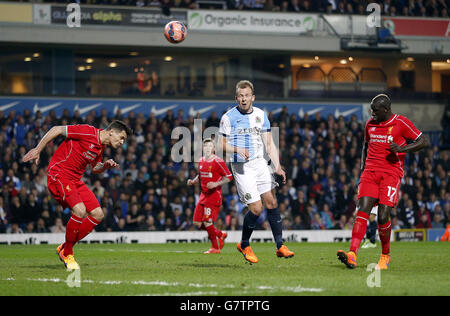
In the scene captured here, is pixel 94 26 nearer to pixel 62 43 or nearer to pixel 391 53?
pixel 62 43

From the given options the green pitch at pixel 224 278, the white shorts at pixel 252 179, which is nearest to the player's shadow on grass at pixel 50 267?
the green pitch at pixel 224 278

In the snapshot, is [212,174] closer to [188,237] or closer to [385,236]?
[188,237]

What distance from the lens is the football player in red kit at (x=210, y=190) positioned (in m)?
16.2

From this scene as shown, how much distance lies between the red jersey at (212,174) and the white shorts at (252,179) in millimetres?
4798

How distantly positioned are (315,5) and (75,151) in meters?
23.5

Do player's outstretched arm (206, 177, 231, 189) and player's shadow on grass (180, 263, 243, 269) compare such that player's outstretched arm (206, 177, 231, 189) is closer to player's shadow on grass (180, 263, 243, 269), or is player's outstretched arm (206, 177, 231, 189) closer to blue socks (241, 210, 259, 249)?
blue socks (241, 210, 259, 249)

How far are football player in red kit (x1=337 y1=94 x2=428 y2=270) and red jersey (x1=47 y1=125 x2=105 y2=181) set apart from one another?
3603 mm

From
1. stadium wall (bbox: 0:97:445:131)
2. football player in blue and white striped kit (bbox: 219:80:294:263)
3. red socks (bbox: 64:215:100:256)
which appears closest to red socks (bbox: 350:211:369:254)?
football player in blue and white striped kit (bbox: 219:80:294:263)

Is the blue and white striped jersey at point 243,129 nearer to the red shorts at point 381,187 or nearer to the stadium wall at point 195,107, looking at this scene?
the red shorts at point 381,187

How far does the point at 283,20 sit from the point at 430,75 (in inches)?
329

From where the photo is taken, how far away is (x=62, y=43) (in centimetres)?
2933

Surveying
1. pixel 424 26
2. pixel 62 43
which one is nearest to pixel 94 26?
pixel 62 43

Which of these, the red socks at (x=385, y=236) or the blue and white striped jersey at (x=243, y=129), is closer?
the red socks at (x=385, y=236)
